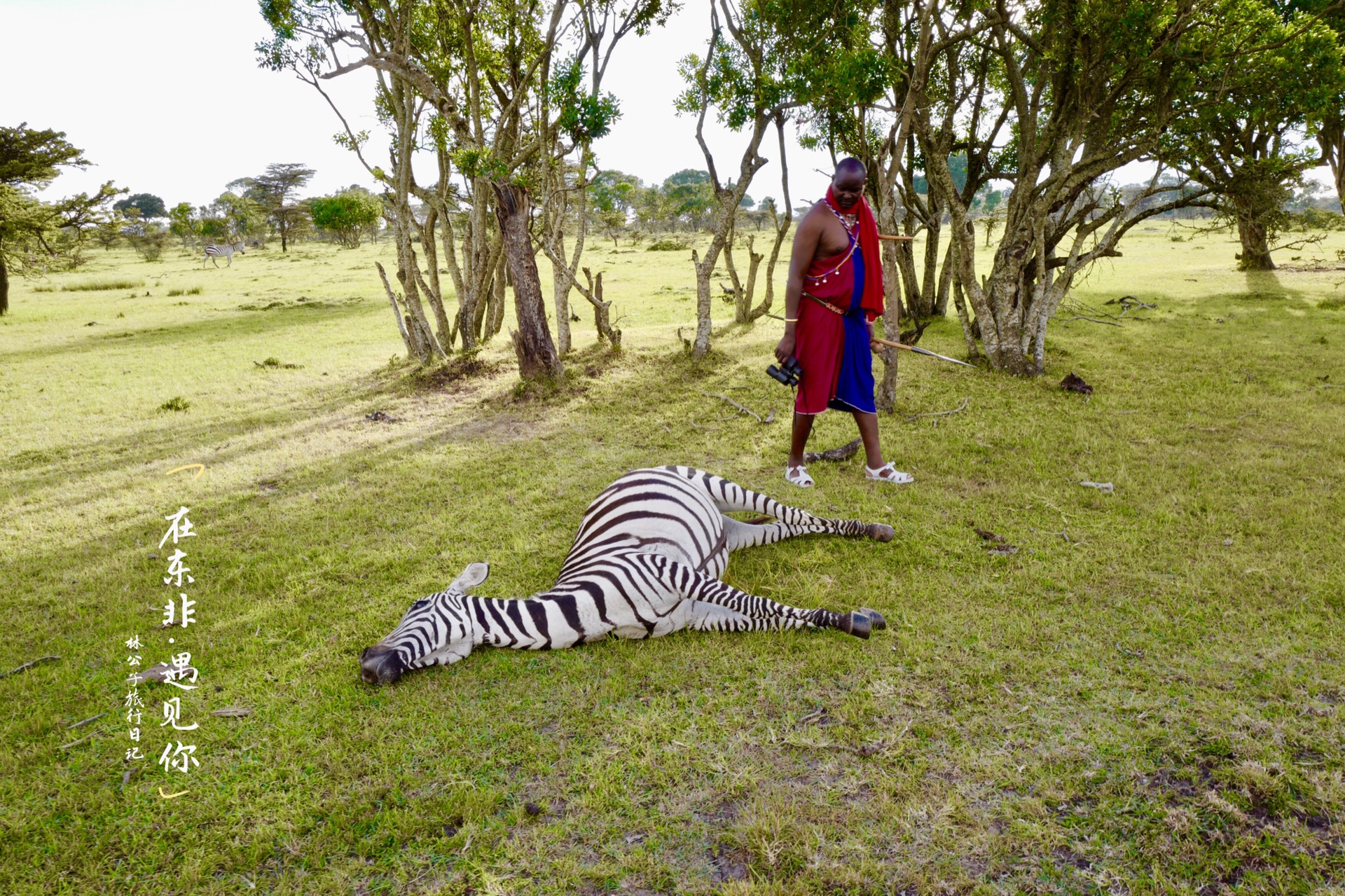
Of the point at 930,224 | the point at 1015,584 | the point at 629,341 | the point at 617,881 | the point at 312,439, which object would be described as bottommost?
the point at 617,881

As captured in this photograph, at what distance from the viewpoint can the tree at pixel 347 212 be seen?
30.9 metres

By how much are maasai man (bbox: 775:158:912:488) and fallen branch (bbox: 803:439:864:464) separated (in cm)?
82

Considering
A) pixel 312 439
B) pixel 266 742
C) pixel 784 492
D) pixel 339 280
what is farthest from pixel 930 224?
pixel 339 280

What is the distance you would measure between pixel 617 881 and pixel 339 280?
2845cm

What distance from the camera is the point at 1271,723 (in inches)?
121

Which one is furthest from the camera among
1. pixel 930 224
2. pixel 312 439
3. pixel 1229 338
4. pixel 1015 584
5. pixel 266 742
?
pixel 930 224

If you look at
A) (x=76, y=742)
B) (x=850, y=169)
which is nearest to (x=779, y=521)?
(x=850, y=169)

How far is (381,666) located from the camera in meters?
3.54

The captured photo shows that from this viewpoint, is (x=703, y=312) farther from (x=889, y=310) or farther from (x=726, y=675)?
(x=726, y=675)

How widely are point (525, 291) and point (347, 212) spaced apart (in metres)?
30.7

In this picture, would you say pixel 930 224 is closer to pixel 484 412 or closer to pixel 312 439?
pixel 484 412

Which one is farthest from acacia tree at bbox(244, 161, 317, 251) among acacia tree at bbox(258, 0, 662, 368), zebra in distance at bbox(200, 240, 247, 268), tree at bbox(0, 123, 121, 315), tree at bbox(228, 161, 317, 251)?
acacia tree at bbox(258, 0, 662, 368)

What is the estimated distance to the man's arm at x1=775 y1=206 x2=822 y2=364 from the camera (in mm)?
5457

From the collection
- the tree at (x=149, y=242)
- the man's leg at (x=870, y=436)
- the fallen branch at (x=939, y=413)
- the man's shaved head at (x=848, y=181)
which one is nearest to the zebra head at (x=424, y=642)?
the man's leg at (x=870, y=436)
